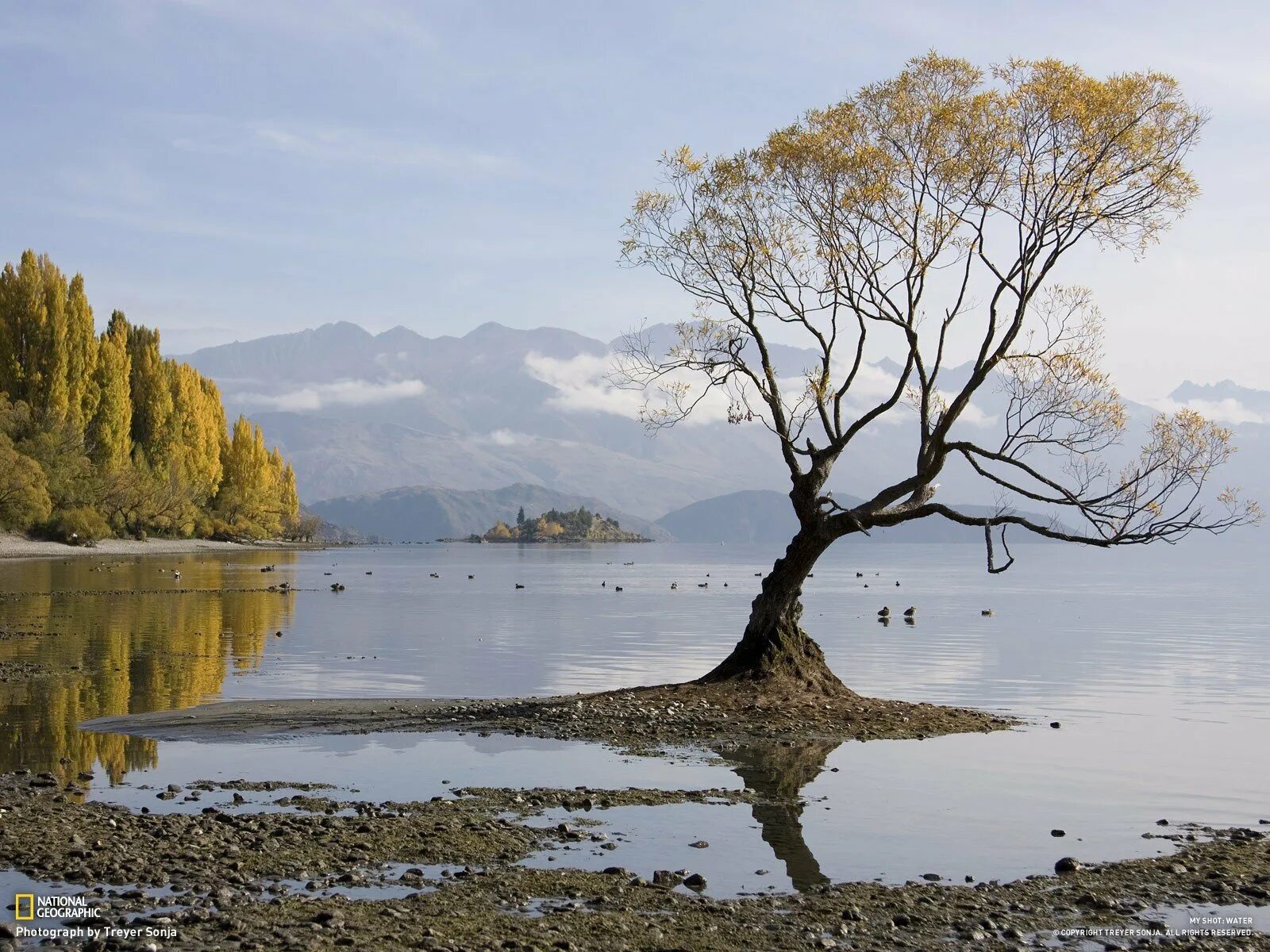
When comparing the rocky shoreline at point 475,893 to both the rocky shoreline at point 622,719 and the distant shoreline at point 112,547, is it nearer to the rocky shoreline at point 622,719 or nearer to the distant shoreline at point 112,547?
the rocky shoreline at point 622,719

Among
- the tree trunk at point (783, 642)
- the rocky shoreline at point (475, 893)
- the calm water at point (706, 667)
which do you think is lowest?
the calm water at point (706, 667)

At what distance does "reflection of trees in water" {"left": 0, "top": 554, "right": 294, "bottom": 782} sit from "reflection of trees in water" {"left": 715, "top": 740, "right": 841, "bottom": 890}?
8.75 m

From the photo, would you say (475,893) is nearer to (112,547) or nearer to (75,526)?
(75,526)

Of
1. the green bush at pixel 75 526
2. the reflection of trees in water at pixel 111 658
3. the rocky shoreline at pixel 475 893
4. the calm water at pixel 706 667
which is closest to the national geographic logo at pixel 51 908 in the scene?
the rocky shoreline at pixel 475 893

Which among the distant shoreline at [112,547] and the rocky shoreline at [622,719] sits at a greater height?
the distant shoreline at [112,547]

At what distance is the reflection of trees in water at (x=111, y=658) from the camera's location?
740 inches

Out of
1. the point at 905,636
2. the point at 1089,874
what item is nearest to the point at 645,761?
the point at 1089,874

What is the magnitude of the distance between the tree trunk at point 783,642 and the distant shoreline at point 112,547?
79.8 meters

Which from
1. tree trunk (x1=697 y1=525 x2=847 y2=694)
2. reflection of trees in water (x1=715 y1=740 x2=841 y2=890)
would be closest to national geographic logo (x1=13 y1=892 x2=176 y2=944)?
reflection of trees in water (x1=715 y1=740 x2=841 y2=890)

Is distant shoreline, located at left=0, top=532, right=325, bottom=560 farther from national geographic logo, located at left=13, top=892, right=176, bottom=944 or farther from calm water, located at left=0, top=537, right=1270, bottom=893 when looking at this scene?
national geographic logo, located at left=13, top=892, right=176, bottom=944

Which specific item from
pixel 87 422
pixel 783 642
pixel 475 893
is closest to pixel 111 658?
pixel 783 642

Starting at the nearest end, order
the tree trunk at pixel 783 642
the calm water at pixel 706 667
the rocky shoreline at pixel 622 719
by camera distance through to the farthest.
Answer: the calm water at pixel 706 667, the rocky shoreline at pixel 622 719, the tree trunk at pixel 783 642

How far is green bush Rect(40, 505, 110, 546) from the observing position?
326 feet

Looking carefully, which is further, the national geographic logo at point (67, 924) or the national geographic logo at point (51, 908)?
the national geographic logo at point (51, 908)
